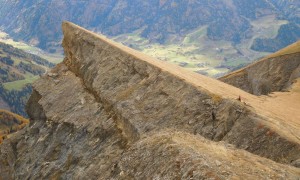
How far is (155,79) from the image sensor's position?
142 feet

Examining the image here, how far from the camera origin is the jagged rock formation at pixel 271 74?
79.6 meters

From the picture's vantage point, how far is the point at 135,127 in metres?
38.2

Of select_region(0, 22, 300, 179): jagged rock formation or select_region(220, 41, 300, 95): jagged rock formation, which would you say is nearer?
select_region(0, 22, 300, 179): jagged rock formation

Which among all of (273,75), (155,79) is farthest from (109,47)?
(273,75)

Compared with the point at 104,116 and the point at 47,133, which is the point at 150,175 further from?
the point at 47,133

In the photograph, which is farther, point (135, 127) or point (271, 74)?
point (271, 74)

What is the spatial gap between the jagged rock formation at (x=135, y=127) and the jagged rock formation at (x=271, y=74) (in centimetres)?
3658

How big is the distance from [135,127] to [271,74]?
183 ft

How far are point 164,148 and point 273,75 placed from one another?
6501 cm

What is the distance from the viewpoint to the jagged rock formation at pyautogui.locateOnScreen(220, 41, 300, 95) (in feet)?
261

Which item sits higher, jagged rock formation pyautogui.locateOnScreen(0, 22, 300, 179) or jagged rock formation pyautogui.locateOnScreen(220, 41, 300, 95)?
jagged rock formation pyautogui.locateOnScreen(0, 22, 300, 179)

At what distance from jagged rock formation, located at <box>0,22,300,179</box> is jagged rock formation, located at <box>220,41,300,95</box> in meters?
36.6

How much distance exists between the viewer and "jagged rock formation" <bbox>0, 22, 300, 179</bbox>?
24.4 m

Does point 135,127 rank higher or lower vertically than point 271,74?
higher
